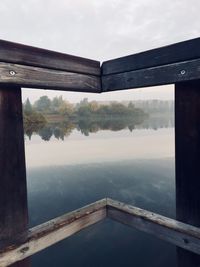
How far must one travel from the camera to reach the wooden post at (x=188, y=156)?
1.93 meters

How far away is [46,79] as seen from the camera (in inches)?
69.9

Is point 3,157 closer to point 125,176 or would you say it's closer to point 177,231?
point 177,231

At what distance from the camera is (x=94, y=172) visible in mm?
14258

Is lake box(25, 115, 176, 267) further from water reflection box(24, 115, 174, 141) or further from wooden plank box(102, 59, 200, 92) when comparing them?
water reflection box(24, 115, 174, 141)

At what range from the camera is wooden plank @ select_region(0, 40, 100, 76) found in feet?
5.03

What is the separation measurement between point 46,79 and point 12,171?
772 mm

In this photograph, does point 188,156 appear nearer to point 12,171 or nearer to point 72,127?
point 12,171

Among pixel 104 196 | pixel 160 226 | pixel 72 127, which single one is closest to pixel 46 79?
pixel 160 226

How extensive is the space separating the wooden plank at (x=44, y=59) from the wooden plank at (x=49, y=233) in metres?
1.31

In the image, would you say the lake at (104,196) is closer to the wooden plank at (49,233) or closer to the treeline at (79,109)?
the wooden plank at (49,233)

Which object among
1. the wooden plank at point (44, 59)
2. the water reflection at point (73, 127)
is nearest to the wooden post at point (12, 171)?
the wooden plank at point (44, 59)

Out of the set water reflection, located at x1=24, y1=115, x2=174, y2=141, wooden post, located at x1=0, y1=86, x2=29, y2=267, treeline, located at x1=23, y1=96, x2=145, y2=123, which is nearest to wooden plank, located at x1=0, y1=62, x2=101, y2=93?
wooden post, located at x1=0, y1=86, x2=29, y2=267

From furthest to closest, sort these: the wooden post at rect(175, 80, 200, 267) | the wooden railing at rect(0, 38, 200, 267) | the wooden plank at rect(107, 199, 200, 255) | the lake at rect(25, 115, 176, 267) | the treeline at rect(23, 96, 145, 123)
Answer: the treeline at rect(23, 96, 145, 123), the lake at rect(25, 115, 176, 267), the wooden post at rect(175, 80, 200, 267), the wooden plank at rect(107, 199, 200, 255), the wooden railing at rect(0, 38, 200, 267)

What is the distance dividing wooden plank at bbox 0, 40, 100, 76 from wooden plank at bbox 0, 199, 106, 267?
1313mm
